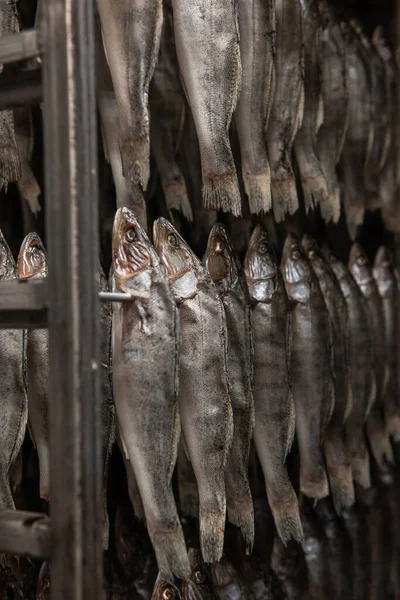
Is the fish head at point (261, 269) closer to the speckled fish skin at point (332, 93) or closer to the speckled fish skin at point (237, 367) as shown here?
the speckled fish skin at point (237, 367)

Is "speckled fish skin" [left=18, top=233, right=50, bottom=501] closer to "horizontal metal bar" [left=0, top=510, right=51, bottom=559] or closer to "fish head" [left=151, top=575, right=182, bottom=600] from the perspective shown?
"fish head" [left=151, top=575, right=182, bottom=600]

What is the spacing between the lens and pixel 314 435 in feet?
8.45

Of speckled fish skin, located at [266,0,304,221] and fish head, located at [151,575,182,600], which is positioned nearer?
fish head, located at [151,575,182,600]

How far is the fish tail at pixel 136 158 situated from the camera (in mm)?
1950

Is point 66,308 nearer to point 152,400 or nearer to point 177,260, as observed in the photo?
point 152,400

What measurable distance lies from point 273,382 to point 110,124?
84cm

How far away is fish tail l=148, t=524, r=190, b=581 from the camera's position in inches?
72.9

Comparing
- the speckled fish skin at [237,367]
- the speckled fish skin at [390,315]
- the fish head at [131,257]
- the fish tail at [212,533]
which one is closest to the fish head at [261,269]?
the speckled fish skin at [237,367]

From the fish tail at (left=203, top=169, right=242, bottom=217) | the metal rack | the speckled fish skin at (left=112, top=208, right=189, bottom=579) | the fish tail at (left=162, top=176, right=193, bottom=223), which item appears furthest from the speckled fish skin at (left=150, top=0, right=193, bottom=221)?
the metal rack

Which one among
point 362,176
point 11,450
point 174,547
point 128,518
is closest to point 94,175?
point 11,450

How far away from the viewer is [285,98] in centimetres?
247

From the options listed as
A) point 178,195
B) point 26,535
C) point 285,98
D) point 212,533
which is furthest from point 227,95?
point 26,535

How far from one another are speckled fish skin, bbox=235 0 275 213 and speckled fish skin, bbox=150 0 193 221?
6.8 inches

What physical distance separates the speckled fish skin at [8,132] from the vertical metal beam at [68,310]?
50 cm
